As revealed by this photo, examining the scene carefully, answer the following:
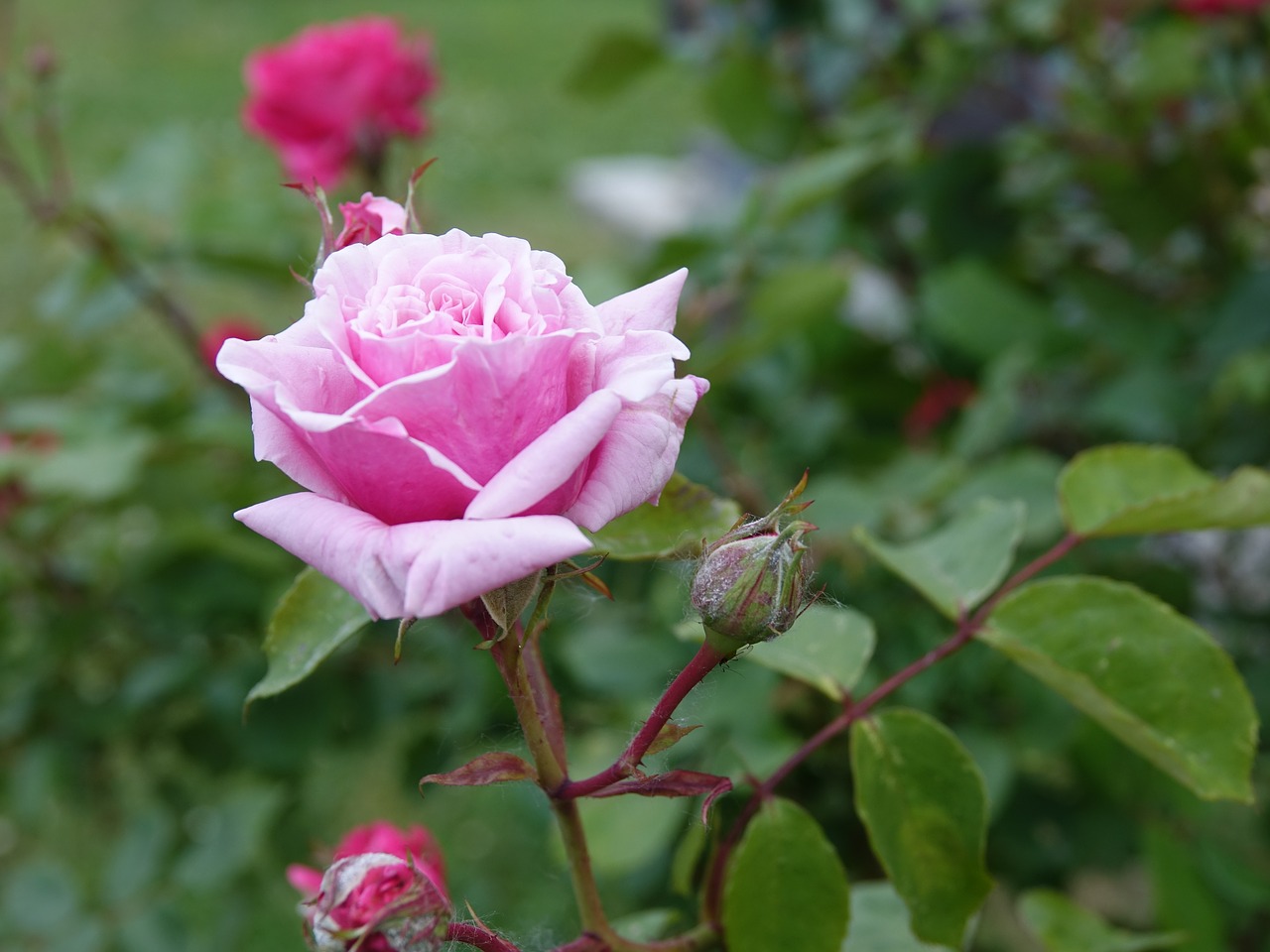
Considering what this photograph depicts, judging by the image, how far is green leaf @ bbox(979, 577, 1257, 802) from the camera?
605 millimetres

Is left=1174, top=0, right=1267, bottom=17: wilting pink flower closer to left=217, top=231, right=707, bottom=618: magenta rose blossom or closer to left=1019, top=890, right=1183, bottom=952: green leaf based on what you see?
left=1019, top=890, right=1183, bottom=952: green leaf

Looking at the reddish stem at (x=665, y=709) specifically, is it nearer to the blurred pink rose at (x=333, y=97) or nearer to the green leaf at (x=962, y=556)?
the green leaf at (x=962, y=556)

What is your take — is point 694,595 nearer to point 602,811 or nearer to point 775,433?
point 602,811

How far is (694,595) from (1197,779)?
32cm

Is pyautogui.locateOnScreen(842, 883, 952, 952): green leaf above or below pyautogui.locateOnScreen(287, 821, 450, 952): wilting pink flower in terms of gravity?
below

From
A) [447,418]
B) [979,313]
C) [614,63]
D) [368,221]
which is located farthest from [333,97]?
[447,418]

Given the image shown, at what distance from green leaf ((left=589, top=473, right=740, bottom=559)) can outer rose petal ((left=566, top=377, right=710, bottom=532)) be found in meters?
0.11

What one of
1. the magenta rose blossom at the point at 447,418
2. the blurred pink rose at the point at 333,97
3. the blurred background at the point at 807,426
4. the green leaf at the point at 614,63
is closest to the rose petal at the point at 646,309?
the magenta rose blossom at the point at 447,418

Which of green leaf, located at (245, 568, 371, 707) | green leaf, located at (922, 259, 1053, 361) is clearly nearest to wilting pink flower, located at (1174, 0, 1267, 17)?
green leaf, located at (922, 259, 1053, 361)

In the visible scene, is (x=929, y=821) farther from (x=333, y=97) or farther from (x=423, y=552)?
(x=333, y=97)

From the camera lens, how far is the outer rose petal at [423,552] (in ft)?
1.27

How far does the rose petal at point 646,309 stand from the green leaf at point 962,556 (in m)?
0.22

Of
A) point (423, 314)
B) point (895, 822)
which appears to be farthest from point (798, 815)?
point (423, 314)

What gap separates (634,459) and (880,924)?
403mm
